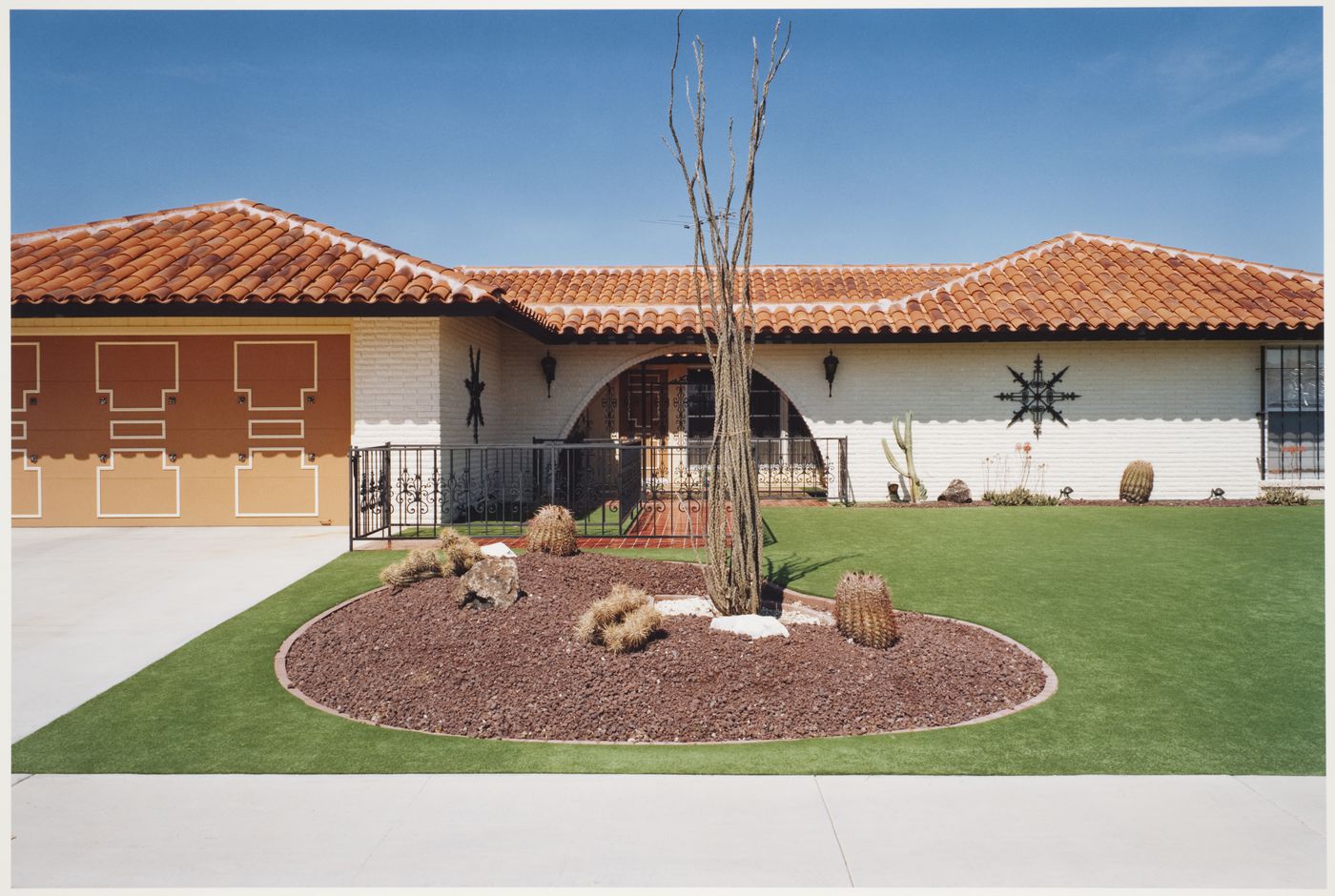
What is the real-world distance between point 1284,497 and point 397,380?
1297 cm

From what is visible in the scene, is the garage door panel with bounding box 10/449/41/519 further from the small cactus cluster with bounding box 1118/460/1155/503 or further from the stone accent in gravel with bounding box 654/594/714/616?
the small cactus cluster with bounding box 1118/460/1155/503

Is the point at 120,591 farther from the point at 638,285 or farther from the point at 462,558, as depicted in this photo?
the point at 638,285

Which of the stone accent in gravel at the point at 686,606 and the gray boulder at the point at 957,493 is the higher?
the gray boulder at the point at 957,493

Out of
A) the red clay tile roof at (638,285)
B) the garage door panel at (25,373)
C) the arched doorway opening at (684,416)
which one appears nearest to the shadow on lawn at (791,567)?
the red clay tile roof at (638,285)

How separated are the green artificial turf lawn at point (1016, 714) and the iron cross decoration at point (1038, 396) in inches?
186

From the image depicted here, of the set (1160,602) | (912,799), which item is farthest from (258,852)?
(1160,602)

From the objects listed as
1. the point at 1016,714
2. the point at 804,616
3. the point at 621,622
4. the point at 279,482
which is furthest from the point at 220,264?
the point at 1016,714

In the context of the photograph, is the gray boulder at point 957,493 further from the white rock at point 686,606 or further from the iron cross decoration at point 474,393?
the white rock at point 686,606

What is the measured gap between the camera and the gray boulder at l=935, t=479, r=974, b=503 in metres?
12.8

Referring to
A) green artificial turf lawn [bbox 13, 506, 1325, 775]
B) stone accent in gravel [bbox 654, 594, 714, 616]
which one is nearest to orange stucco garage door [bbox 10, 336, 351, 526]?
green artificial turf lawn [bbox 13, 506, 1325, 775]

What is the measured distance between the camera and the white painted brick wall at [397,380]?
10.6 meters

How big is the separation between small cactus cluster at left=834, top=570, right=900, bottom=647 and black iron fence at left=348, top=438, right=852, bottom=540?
221 cm

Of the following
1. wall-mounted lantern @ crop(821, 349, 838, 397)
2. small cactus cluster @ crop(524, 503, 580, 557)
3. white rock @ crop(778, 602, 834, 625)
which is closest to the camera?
white rock @ crop(778, 602, 834, 625)

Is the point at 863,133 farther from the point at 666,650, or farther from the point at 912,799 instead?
the point at 912,799
